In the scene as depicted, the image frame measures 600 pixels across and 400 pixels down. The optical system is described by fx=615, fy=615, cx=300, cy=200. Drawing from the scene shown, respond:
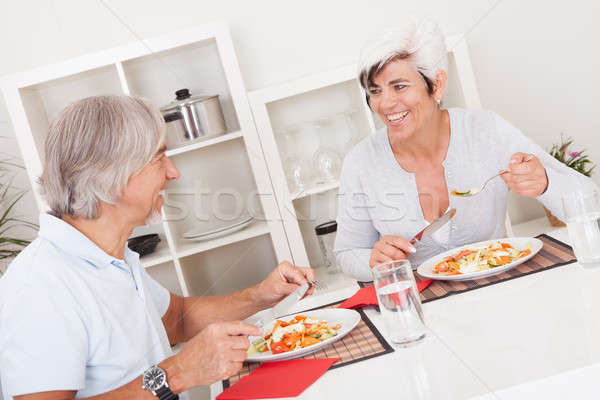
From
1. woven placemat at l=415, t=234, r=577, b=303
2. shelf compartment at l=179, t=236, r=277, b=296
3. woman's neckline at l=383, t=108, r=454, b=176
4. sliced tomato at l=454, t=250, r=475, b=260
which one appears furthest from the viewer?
shelf compartment at l=179, t=236, r=277, b=296

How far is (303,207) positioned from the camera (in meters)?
2.34

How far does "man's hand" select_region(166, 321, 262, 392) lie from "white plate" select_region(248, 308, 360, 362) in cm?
5

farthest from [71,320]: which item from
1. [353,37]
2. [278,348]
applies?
[353,37]

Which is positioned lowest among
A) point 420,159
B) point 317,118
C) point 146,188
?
point 420,159

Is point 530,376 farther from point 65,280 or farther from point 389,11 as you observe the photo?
point 389,11

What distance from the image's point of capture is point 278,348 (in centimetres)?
106

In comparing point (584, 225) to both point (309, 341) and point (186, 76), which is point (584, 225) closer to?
point (309, 341)

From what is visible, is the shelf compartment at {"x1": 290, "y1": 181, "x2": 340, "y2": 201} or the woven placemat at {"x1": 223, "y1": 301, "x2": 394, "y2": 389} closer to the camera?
the woven placemat at {"x1": 223, "y1": 301, "x2": 394, "y2": 389}

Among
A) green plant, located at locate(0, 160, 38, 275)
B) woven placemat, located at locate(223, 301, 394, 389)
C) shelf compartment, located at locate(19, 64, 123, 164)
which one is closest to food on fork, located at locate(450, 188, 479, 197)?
woven placemat, located at locate(223, 301, 394, 389)

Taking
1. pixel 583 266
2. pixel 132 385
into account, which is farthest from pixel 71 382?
pixel 583 266

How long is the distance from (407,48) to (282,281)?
2.31 feet

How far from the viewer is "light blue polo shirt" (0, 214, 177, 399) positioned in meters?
0.96

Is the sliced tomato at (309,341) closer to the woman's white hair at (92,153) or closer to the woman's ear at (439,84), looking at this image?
the woman's white hair at (92,153)

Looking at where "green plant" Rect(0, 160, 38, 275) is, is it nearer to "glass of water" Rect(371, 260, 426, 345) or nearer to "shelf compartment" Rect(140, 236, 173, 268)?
"shelf compartment" Rect(140, 236, 173, 268)
